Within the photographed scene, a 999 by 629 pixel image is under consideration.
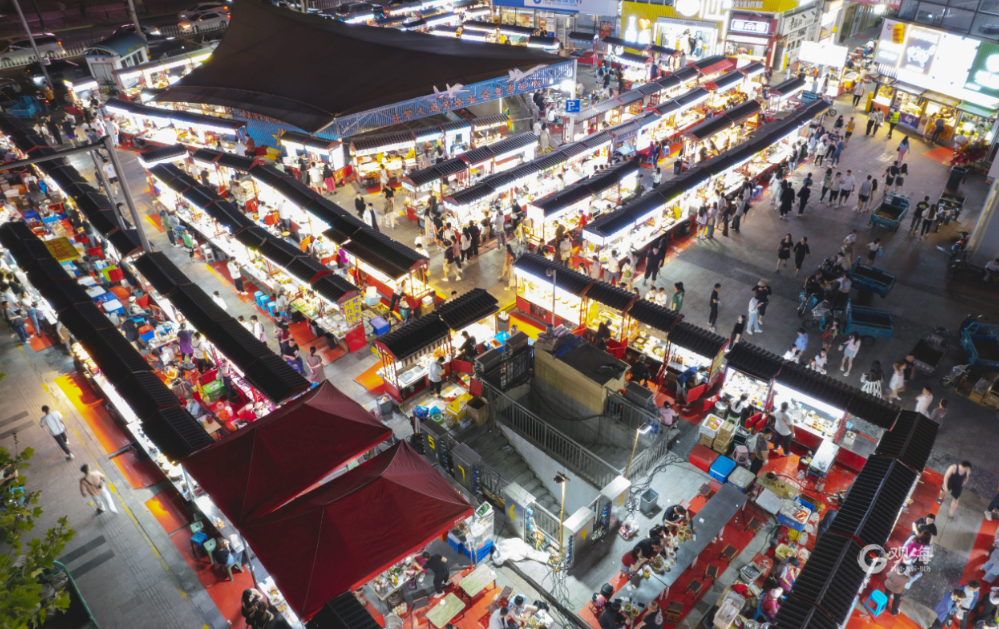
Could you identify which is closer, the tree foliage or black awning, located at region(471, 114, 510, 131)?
the tree foliage

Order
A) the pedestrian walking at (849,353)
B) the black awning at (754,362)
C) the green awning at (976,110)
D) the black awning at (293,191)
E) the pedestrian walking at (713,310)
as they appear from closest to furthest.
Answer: the black awning at (754,362), the pedestrian walking at (849,353), the pedestrian walking at (713,310), the black awning at (293,191), the green awning at (976,110)

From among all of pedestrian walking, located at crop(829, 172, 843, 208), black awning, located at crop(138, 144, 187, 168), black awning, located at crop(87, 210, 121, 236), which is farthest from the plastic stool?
black awning, located at crop(138, 144, 187, 168)

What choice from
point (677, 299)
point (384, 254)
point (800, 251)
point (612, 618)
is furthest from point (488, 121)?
point (612, 618)

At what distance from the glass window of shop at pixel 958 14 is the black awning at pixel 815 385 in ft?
76.0

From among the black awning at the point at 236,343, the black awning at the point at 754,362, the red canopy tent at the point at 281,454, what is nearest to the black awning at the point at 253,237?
the black awning at the point at 236,343

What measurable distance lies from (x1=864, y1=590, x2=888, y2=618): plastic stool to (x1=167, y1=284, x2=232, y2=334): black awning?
17127 millimetres

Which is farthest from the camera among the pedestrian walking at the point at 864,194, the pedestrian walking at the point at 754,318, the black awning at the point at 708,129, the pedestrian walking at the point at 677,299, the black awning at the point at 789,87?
the black awning at the point at 789,87

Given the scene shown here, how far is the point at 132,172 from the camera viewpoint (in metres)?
32.3

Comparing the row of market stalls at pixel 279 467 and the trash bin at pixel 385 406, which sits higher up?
the row of market stalls at pixel 279 467

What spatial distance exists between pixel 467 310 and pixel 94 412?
1123cm

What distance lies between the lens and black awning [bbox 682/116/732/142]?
29547 mm

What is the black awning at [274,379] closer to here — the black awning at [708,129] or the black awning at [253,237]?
the black awning at [253,237]

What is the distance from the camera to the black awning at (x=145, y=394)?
1491 cm

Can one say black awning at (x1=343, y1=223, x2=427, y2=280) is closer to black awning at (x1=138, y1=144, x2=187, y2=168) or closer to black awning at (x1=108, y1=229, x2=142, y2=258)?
black awning at (x1=108, y1=229, x2=142, y2=258)
